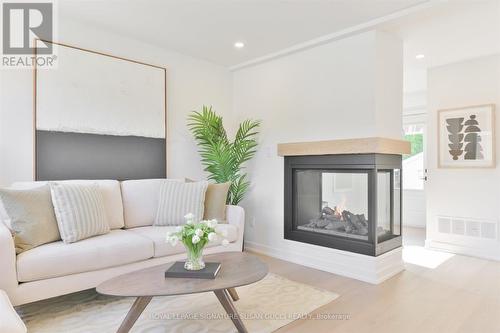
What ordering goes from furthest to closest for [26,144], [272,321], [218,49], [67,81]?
[218,49] < [67,81] < [26,144] < [272,321]

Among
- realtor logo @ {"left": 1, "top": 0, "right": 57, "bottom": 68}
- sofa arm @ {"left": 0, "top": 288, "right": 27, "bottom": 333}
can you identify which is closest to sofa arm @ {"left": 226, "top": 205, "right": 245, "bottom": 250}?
sofa arm @ {"left": 0, "top": 288, "right": 27, "bottom": 333}

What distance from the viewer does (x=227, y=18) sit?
3.03 meters

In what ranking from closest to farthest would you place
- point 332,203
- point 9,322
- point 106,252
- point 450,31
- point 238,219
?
point 9,322 → point 106,252 → point 450,31 → point 238,219 → point 332,203

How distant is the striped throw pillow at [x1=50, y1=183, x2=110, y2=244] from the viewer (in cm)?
241

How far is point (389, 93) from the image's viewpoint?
324 cm

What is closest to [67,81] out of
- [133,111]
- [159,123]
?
[133,111]

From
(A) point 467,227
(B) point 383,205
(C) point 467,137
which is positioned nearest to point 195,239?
(B) point 383,205

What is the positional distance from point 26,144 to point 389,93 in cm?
Answer: 348

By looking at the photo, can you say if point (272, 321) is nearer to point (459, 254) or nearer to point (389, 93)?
point (389, 93)

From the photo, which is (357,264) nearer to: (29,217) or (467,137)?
(467,137)

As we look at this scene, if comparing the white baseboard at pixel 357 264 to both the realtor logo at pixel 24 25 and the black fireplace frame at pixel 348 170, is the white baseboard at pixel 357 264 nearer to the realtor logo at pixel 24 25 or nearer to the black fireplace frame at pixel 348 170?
the black fireplace frame at pixel 348 170

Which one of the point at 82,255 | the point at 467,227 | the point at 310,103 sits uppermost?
the point at 310,103

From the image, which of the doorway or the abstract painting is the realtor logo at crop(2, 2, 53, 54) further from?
the doorway

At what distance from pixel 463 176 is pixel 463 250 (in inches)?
35.8
